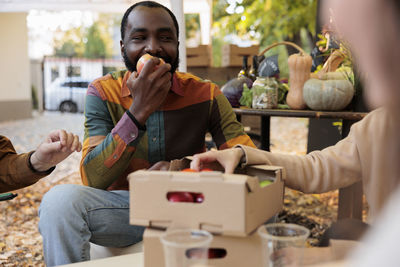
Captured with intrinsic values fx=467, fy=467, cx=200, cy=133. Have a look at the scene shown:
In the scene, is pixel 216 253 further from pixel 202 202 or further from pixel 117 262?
pixel 117 262

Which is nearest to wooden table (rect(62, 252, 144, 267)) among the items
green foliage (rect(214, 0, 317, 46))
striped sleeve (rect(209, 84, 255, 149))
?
striped sleeve (rect(209, 84, 255, 149))

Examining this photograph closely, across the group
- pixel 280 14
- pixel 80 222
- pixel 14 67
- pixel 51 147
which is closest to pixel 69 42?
pixel 14 67

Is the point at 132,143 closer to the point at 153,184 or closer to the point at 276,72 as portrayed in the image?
the point at 153,184

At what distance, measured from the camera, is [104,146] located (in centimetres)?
193

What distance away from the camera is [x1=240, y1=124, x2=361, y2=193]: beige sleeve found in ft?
5.45

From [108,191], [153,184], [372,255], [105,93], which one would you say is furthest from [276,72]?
[372,255]

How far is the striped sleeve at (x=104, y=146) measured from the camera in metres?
1.90

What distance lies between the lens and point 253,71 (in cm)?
381

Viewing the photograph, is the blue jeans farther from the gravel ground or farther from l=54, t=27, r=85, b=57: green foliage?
l=54, t=27, r=85, b=57: green foliage

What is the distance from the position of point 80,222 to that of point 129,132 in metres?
0.40

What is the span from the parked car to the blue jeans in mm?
15984

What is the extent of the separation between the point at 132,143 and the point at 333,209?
3292mm

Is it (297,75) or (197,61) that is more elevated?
(197,61)

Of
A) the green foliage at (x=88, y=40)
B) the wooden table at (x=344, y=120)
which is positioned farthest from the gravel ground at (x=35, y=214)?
the green foliage at (x=88, y=40)
